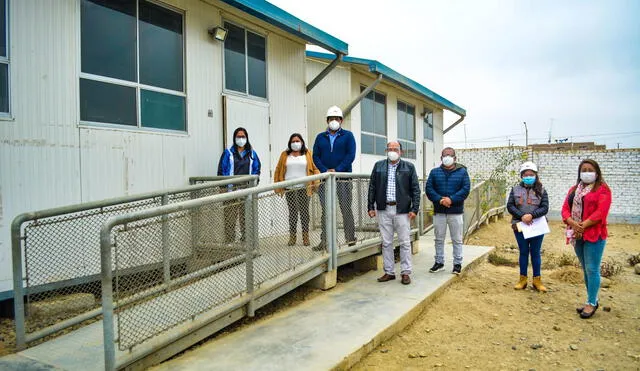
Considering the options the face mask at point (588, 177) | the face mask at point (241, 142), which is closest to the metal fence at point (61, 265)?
the face mask at point (241, 142)

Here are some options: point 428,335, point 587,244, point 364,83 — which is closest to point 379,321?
point 428,335

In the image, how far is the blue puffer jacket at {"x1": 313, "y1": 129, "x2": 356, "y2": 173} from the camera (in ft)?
18.5

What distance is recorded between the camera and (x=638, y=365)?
348 cm

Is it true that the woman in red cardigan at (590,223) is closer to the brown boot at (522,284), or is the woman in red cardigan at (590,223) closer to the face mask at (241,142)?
the brown boot at (522,284)

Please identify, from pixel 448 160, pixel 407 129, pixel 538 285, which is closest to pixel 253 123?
pixel 448 160

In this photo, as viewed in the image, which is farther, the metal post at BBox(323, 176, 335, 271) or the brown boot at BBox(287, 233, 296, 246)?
the metal post at BBox(323, 176, 335, 271)

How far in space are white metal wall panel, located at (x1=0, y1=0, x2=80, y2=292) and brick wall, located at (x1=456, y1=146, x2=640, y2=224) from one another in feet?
40.1

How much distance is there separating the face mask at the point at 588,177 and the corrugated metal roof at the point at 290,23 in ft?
14.8

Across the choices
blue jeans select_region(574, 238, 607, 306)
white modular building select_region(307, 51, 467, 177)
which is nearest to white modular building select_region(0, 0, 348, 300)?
white modular building select_region(307, 51, 467, 177)

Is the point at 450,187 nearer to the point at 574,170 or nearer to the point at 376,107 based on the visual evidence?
the point at 376,107

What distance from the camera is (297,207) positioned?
4625 mm

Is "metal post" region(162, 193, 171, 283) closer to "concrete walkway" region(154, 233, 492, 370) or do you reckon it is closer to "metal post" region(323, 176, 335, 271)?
"concrete walkway" region(154, 233, 492, 370)

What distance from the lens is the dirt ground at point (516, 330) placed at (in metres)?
3.51

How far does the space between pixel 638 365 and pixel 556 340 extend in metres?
0.63
